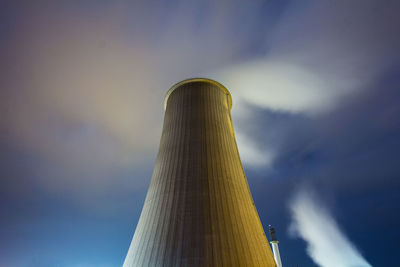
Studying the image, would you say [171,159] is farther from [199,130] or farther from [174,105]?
[174,105]

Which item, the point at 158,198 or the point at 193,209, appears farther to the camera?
the point at 158,198

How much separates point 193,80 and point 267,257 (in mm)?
6232

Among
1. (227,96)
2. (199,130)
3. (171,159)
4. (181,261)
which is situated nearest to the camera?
(181,261)

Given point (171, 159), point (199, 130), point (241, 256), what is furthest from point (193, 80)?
point (241, 256)

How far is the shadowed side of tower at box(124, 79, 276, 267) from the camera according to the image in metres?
4.69

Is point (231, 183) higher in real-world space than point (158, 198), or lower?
higher

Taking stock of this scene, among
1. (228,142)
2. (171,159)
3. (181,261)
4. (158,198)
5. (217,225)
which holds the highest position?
(228,142)

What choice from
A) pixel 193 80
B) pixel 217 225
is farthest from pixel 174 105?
pixel 217 225

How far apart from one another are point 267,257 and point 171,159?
11.4 feet

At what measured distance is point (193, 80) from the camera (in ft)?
27.7

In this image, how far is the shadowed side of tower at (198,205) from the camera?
15.4 feet

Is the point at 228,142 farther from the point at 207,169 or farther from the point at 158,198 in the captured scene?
the point at 158,198

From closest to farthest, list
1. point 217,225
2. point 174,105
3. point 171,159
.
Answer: point 217,225 → point 171,159 → point 174,105

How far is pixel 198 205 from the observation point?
→ 5.25m
